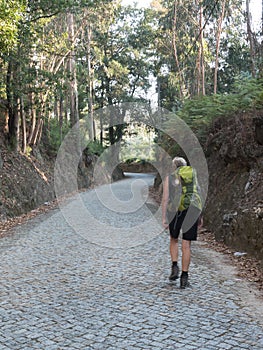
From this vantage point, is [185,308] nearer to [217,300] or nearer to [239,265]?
[217,300]

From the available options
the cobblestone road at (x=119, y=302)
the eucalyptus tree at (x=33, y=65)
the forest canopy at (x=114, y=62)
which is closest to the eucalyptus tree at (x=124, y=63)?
the forest canopy at (x=114, y=62)

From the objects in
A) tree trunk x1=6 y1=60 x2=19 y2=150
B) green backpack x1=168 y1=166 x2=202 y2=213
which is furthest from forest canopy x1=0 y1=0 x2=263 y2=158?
green backpack x1=168 y1=166 x2=202 y2=213

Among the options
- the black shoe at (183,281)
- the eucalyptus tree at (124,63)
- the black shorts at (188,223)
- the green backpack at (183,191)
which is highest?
the eucalyptus tree at (124,63)

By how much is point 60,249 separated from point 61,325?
4.52 metres

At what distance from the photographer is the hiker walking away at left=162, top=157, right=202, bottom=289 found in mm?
6078

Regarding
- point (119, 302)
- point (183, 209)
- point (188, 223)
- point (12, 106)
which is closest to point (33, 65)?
point (12, 106)

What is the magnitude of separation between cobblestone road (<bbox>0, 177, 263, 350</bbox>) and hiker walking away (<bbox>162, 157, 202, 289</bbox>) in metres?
0.46

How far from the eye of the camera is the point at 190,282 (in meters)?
6.37

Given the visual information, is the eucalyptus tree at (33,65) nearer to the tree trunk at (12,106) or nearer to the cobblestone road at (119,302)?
the tree trunk at (12,106)

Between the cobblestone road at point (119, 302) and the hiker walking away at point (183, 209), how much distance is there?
0.46 m

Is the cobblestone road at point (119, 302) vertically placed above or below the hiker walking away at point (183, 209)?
below

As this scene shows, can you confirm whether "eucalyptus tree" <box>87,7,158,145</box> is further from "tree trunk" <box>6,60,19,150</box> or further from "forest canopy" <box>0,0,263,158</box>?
"tree trunk" <box>6,60,19,150</box>

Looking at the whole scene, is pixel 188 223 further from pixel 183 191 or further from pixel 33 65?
pixel 33 65

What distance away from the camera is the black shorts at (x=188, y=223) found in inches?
239
